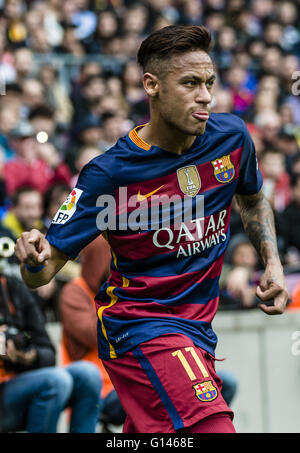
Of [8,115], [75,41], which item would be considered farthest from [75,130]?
[75,41]

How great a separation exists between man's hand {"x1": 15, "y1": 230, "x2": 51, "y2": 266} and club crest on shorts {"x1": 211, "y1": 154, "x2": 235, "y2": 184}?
970mm

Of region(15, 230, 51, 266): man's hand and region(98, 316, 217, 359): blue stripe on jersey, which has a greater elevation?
region(15, 230, 51, 266): man's hand

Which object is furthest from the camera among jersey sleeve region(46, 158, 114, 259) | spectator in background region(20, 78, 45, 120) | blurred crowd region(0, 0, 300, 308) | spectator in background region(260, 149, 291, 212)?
spectator in background region(20, 78, 45, 120)

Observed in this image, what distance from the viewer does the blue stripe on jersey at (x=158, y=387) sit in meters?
3.84

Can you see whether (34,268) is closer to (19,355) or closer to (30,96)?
(19,355)

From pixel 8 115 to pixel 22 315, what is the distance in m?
4.38

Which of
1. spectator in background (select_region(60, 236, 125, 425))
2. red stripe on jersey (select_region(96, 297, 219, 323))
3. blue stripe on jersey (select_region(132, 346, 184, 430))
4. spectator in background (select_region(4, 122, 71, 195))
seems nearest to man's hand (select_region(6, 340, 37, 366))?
spectator in background (select_region(60, 236, 125, 425))

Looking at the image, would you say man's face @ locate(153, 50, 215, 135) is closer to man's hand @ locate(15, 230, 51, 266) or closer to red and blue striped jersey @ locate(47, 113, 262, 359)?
red and blue striped jersey @ locate(47, 113, 262, 359)

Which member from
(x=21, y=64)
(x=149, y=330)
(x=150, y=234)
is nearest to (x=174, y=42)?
(x=150, y=234)

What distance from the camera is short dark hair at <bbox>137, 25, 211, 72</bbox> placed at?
415 cm

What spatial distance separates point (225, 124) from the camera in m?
4.44

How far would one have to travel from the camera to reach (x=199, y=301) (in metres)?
4.18

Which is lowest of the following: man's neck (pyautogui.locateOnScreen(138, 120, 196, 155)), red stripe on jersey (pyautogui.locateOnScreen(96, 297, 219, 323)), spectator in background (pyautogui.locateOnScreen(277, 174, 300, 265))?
spectator in background (pyautogui.locateOnScreen(277, 174, 300, 265))

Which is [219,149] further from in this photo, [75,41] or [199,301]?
[75,41]
